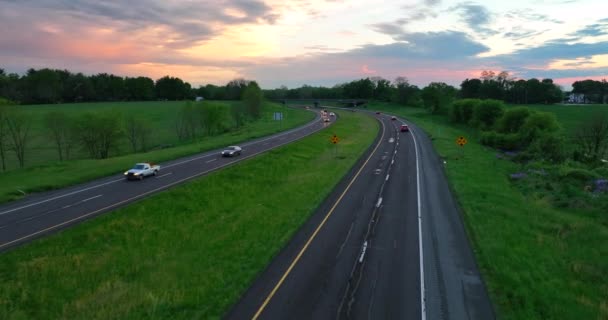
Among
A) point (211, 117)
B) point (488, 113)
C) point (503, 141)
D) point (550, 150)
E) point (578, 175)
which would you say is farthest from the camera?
point (211, 117)

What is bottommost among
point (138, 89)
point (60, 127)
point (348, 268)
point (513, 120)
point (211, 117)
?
point (348, 268)

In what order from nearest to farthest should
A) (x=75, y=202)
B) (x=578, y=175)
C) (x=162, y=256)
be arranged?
(x=162, y=256) → (x=75, y=202) → (x=578, y=175)

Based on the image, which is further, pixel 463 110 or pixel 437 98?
pixel 437 98

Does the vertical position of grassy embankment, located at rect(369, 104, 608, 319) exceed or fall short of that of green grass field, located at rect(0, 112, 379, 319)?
it exceeds it

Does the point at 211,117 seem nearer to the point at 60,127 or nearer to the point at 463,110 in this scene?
the point at 60,127

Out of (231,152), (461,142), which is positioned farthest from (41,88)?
(461,142)

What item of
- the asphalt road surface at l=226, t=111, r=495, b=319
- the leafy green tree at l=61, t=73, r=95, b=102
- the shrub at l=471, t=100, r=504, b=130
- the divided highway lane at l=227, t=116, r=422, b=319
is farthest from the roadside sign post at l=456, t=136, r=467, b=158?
the leafy green tree at l=61, t=73, r=95, b=102

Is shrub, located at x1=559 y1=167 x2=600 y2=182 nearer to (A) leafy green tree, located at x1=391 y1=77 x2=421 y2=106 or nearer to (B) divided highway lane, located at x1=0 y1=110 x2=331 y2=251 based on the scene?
(B) divided highway lane, located at x1=0 y1=110 x2=331 y2=251

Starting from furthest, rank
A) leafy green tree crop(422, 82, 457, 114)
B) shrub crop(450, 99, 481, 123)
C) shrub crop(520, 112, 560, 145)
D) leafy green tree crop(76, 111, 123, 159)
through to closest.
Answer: leafy green tree crop(422, 82, 457, 114) → shrub crop(450, 99, 481, 123) → leafy green tree crop(76, 111, 123, 159) → shrub crop(520, 112, 560, 145)
